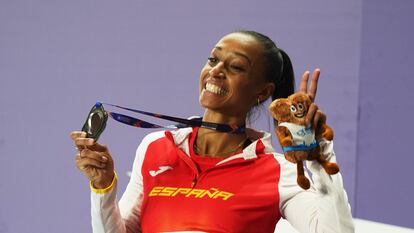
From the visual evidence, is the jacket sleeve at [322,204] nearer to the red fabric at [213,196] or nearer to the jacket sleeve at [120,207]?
the red fabric at [213,196]

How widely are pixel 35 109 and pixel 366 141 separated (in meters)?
1.21

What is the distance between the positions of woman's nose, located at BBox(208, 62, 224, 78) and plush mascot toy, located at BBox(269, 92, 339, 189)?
0.30 metres

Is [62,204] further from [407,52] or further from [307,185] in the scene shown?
[307,185]

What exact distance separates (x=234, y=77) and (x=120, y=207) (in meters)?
0.38

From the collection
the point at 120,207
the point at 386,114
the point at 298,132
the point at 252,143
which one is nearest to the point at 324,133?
the point at 298,132

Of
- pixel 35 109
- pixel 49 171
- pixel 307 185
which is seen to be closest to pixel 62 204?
pixel 49 171

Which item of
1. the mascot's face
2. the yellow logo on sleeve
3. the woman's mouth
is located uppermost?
the woman's mouth

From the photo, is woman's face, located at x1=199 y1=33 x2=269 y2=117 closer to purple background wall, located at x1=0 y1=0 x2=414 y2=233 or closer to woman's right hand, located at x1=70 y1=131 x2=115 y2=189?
woman's right hand, located at x1=70 y1=131 x2=115 y2=189

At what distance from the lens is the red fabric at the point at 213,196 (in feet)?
4.69

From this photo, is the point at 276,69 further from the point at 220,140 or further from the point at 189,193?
the point at 189,193

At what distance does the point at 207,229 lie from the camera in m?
1.42

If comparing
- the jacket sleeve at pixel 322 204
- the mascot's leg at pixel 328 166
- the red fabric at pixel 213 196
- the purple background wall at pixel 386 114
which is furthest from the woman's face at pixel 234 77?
the purple background wall at pixel 386 114

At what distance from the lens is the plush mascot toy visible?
46.1 inches

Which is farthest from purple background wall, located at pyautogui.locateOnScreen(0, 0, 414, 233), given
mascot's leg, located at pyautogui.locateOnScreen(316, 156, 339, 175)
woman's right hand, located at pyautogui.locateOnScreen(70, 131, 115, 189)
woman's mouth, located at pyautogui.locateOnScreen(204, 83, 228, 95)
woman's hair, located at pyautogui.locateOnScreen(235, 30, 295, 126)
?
A: mascot's leg, located at pyautogui.locateOnScreen(316, 156, 339, 175)
